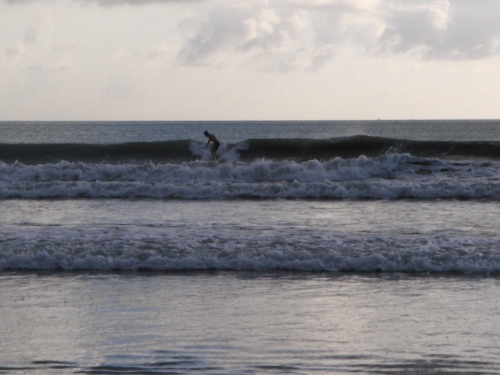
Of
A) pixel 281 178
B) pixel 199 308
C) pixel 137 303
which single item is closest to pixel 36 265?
pixel 137 303

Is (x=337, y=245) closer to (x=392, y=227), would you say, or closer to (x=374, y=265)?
(x=374, y=265)

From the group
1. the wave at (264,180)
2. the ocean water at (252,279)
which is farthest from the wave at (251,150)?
the ocean water at (252,279)

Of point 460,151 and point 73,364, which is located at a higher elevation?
point 460,151

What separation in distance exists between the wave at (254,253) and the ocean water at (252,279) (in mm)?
26

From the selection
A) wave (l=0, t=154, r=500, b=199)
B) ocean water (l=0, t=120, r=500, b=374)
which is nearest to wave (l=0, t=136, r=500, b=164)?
wave (l=0, t=154, r=500, b=199)

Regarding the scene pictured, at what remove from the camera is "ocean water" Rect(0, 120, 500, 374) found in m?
5.09

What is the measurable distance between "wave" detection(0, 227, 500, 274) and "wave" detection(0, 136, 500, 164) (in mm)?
16550

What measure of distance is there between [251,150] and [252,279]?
19576 mm

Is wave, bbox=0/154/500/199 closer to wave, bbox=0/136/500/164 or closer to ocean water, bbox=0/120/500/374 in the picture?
ocean water, bbox=0/120/500/374

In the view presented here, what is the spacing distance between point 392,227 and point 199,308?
5.77m

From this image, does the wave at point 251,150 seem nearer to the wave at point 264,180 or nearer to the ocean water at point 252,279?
the wave at point 264,180

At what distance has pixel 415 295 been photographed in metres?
6.95

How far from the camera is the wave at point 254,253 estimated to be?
8.35 m

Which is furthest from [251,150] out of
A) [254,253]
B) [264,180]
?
[254,253]
